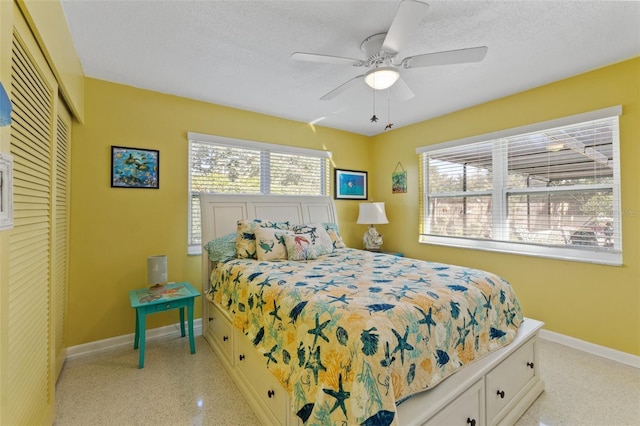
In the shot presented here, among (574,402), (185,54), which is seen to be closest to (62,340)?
(185,54)

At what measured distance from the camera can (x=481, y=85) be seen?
2785 mm

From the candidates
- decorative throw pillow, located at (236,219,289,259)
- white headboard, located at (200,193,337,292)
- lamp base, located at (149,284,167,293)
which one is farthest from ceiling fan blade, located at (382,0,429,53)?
lamp base, located at (149,284,167,293)

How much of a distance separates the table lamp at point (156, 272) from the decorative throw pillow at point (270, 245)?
3.01ft

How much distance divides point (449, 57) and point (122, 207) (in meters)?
3.07

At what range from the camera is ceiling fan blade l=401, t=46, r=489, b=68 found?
1.70 meters

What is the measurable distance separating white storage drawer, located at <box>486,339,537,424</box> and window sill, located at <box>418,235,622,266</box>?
4.05ft

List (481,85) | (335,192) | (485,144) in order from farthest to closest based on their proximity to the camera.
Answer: (335,192), (485,144), (481,85)

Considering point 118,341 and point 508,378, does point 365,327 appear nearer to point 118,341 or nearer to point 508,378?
point 508,378

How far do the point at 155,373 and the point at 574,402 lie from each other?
306 cm

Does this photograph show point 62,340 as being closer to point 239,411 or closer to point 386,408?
point 239,411

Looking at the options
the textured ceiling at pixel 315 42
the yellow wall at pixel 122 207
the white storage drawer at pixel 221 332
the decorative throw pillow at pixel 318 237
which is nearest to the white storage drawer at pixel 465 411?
the white storage drawer at pixel 221 332

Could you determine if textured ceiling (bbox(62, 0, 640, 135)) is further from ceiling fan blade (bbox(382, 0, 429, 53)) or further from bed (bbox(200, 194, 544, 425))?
bed (bbox(200, 194, 544, 425))

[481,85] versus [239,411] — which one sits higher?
[481,85]

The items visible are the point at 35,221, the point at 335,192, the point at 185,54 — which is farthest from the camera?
the point at 335,192
